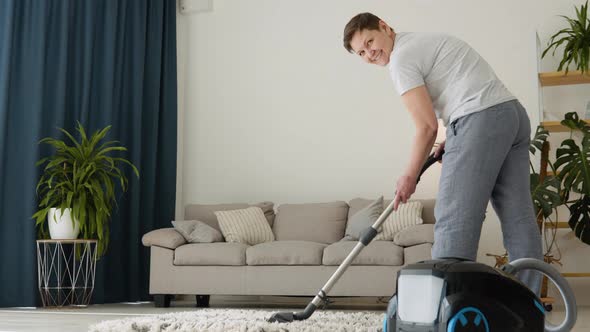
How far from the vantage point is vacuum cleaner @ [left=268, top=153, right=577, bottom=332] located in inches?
49.2

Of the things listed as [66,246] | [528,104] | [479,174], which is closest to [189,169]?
[66,246]

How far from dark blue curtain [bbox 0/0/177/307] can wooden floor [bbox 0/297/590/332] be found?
0.35 meters

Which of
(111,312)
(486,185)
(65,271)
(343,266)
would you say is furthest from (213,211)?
(486,185)

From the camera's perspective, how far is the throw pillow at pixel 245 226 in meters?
5.34

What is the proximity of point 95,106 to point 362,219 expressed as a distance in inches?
84.2

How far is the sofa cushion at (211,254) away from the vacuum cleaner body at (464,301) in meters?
3.71

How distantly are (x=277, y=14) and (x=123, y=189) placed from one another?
1.98m

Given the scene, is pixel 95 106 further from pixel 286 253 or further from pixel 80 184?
pixel 286 253

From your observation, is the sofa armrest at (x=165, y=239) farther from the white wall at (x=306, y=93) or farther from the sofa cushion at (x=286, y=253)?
the white wall at (x=306, y=93)

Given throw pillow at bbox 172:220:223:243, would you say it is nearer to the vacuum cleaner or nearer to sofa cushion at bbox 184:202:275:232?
sofa cushion at bbox 184:202:275:232

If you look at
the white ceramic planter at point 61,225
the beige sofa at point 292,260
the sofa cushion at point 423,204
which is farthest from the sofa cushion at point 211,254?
the sofa cushion at point 423,204

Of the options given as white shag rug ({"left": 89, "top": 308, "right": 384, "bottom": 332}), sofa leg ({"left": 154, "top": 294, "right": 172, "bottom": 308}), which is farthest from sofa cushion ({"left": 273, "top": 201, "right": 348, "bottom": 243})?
white shag rug ({"left": 89, "top": 308, "right": 384, "bottom": 332})

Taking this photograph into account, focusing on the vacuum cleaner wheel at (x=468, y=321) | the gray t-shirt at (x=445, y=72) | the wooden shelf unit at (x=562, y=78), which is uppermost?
the wooden shelf unit at (x=562, y=78)

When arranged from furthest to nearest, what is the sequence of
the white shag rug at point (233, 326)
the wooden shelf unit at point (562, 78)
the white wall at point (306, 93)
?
the white wall at point (306, 93) → the wooden shelf unit at point (562, 78) → the white shag rug at point (233, 326)
